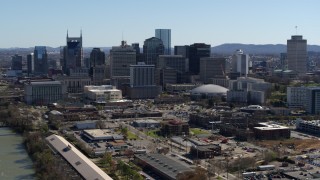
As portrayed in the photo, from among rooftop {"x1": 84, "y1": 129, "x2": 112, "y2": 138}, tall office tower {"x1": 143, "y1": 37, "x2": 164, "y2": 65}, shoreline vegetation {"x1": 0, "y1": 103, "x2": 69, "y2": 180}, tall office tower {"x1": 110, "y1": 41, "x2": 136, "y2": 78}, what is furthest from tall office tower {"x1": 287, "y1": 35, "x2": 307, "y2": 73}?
rooftop {"x1": 84, "y1": 129, "x2": 112, "y2": 138}

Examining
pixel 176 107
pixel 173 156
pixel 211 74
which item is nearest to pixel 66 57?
pixel 211 74

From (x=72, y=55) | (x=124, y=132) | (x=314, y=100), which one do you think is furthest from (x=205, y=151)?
(x=72, y=55)

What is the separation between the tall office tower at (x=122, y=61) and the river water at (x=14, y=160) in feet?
55.4

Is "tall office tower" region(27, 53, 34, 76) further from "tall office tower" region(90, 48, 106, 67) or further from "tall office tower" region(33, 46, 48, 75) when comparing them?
"tall office tower" region(90, 48, 106, 67)

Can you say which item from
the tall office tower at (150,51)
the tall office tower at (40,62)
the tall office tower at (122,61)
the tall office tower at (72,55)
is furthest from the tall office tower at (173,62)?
the tall office tower at (40,62)

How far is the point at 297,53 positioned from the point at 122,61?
17318 millimetres

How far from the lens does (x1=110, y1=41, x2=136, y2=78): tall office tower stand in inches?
1443

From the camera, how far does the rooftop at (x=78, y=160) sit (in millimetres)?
13289

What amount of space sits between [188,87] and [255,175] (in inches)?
875

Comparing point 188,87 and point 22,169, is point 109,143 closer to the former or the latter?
point 22,169

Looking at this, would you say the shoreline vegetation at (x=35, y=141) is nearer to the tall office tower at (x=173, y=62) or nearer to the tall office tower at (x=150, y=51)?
the tall office tower at (x=173, y=62)

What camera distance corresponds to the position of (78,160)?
48.9 feet

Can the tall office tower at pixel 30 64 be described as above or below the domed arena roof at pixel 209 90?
above

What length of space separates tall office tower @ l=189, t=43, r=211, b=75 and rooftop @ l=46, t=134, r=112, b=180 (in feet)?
78.1
